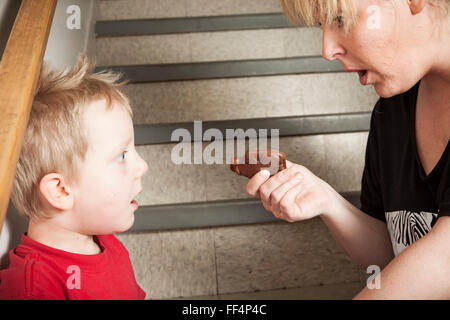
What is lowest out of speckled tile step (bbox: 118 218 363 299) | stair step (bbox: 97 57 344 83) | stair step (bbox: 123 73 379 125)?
speckled tile step (bbox: 118 218 363 299)

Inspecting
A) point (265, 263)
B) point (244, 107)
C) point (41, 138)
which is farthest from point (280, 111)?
point (41, 138)

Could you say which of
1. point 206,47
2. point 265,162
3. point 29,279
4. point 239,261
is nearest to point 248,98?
point 206,47

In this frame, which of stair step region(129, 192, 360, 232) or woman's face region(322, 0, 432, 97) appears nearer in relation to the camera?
woman's face region(322, 0, 432, 97)

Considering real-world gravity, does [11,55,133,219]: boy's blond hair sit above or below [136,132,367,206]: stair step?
below

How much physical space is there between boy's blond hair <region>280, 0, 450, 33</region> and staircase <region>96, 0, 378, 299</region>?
0.76 metres

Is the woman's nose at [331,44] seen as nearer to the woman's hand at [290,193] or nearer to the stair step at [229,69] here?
the woman's hand at [290,193]

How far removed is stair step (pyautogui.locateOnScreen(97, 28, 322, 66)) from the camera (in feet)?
7.30

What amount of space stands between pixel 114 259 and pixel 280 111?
3.75 feet

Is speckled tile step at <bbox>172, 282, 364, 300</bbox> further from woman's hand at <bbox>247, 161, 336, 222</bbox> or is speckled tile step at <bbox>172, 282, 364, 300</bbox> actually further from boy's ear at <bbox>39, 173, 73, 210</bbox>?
boy's ear at <bbox>39, 173, 73, 210</bbox>

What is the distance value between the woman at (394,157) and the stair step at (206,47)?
3.20 ft

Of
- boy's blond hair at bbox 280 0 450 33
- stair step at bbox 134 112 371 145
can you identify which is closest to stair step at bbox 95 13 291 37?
stair step at bbox 134 112 371 145

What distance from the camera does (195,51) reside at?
224cm
